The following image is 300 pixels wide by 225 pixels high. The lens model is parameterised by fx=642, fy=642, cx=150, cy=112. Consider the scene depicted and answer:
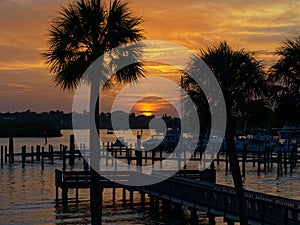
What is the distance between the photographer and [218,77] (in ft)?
74.4

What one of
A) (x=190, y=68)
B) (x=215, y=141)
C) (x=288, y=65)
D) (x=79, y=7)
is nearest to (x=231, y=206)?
(x=288, y=65)

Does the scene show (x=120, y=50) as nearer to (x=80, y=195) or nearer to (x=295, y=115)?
(x=295, y=115)

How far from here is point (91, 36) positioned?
23562 millimetres

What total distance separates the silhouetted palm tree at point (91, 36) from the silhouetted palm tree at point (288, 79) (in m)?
5.87

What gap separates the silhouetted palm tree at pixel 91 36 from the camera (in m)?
23.4

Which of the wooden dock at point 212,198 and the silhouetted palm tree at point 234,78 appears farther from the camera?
the wooden dock at point 212,198

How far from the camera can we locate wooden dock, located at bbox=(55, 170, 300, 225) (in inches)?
1080

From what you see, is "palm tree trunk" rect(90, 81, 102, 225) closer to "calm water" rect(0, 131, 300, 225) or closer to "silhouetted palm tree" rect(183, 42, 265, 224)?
"silhouetted palm tree" rect(183, 42, 265, 224)

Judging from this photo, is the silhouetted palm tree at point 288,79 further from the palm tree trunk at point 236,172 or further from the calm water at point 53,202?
the calm water at point 53,202

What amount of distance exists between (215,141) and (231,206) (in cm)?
9135

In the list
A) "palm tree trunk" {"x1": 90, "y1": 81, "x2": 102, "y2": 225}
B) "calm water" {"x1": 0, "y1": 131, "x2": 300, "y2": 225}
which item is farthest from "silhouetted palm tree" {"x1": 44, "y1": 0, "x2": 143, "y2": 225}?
"calm water" {"x1": 0, "y1": 131, "x2": 300, "y2": 225}

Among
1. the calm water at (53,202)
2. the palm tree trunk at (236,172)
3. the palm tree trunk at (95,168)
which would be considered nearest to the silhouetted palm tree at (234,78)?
the palm tree trunk at (236,172)

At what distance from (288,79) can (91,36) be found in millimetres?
8068

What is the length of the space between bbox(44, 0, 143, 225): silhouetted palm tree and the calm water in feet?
63.8
